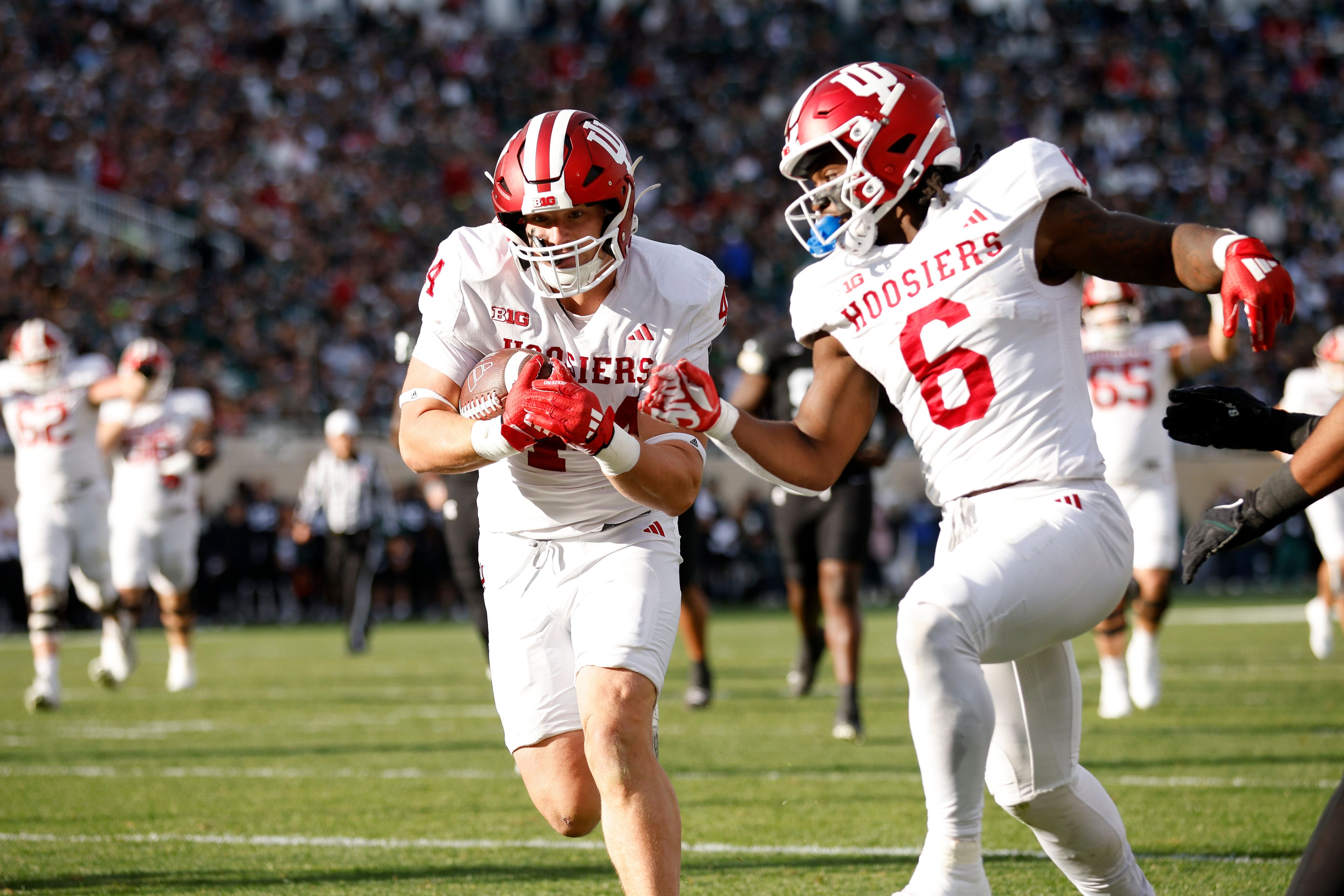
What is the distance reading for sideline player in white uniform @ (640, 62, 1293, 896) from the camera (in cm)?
304

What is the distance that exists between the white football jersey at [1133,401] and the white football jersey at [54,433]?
20.7ft

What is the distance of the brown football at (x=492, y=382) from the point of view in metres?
3.34

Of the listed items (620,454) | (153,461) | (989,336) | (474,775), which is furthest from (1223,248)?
(153,461)

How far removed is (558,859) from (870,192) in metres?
2.42

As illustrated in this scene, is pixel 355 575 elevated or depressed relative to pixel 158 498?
depressed

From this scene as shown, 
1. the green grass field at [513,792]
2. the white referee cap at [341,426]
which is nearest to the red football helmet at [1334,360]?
the green grass field at [513,792]

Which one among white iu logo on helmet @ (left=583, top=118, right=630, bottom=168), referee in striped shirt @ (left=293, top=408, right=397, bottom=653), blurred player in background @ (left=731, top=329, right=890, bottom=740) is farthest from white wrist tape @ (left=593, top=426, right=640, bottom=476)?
referee in striped shirt @ (left=293, top=408, right=397, bottom=653)

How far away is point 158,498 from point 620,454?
335 inches

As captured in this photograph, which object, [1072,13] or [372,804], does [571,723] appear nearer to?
[372,804]

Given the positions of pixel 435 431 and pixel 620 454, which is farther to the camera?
pixel 435 431

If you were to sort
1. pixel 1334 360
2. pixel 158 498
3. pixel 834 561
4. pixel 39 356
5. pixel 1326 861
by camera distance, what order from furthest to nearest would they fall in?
pixel 158 498
pixel 1334 360
pixel 39 356
pixel 834 561
pixel 1326 861

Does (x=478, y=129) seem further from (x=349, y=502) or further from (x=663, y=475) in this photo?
(x=663, y=475)

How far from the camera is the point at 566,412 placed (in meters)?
3.07

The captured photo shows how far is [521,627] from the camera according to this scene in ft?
12.1
